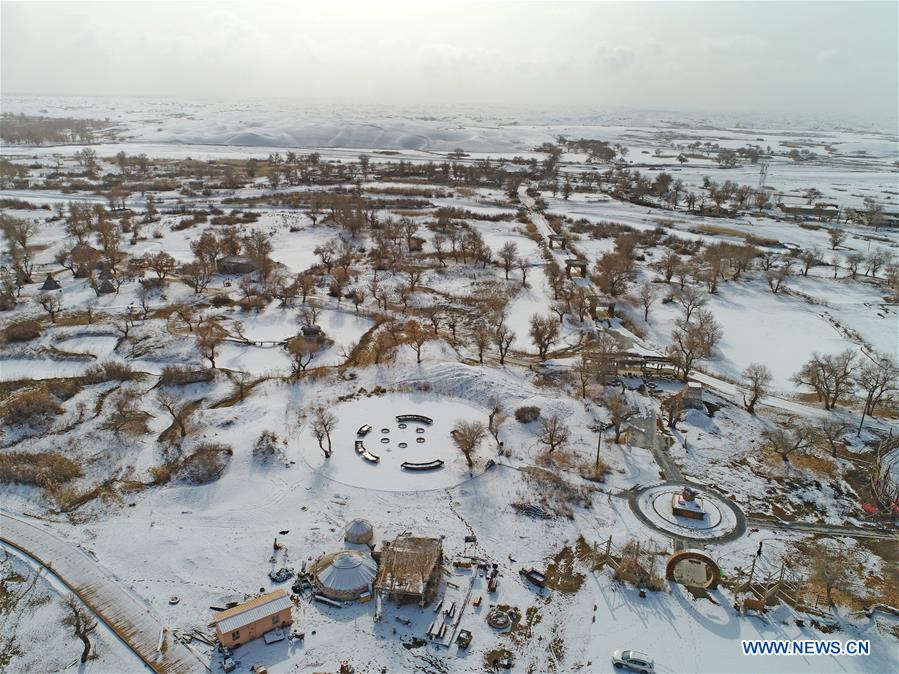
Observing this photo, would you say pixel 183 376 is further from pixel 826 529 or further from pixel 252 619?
pixel 826 529

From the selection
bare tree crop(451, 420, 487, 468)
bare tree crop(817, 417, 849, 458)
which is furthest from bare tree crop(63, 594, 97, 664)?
bare tree crop(817, 417, 849, 458)

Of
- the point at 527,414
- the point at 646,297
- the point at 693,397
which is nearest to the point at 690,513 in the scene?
the point at 527,414

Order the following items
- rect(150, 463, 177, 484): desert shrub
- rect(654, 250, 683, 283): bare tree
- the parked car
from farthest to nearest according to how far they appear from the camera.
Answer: rect(654, 250, 683, 283): bare tree < rect(150, 463, 177, 484): desert shrub < the parked car

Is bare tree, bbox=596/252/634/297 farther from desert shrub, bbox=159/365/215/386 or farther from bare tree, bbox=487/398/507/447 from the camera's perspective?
desert shrub, bbox=159/365/215/386

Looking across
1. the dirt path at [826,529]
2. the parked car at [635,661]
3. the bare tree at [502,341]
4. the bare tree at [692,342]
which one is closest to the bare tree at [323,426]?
the bare tree at [502,341]

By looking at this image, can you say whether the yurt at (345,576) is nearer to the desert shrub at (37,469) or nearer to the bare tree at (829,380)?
the desert shrub at (37,469)

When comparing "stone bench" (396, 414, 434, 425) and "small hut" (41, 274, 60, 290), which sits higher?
"small hut" (41, 274, 60, 290)
